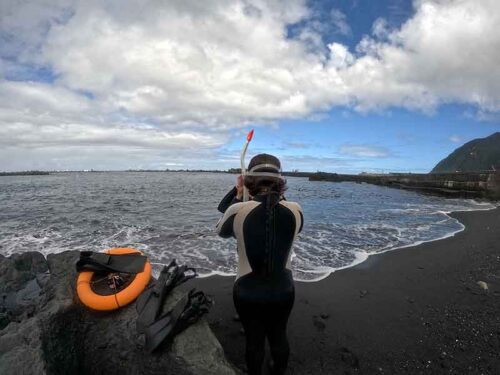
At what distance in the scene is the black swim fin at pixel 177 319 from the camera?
125 inches

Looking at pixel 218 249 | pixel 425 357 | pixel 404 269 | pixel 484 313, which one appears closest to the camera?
pixel 425 357

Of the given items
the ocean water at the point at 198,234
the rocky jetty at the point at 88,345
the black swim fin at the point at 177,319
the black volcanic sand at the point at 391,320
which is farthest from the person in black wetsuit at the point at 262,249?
the ocean water at the point at 198,234

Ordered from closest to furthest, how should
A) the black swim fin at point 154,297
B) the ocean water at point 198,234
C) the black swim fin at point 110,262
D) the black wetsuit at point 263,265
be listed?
the black wetsuit at point 263,265 < the black swim fin at point 154,297 < the black swim fin at point 110,262 < the ocean water at point 198,234

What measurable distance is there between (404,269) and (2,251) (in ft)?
41.9

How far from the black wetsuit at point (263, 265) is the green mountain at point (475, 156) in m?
137

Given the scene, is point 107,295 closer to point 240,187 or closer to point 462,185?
point 240,187

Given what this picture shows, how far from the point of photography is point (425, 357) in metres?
4.17

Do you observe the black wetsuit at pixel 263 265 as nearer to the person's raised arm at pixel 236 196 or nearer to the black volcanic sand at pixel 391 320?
the person's raised arm at pixel 236 196

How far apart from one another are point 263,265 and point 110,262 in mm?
2576

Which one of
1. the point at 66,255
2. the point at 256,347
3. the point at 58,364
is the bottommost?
the point at 58,364

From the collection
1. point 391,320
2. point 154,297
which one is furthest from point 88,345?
point 391,320

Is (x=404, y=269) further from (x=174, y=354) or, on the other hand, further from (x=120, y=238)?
(x=120, y=238)

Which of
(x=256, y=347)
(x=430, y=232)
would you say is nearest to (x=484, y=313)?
(x=256, y=347)

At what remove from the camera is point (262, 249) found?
108 inches
